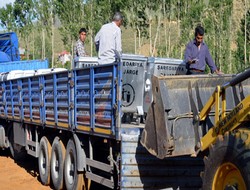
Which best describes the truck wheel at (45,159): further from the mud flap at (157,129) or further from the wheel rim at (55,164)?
the mud flap at (157,129)

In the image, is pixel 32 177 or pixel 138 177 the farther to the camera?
pixel 32 177

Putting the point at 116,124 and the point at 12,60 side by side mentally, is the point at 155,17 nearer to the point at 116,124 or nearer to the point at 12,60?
the point at 12,60

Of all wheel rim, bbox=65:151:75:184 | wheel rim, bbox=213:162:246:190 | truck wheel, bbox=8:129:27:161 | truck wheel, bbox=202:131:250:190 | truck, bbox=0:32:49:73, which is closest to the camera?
truck wheel, bbox=202:131:250:190

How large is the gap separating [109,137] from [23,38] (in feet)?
105

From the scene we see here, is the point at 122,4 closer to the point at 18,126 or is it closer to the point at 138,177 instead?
the point at 18,126

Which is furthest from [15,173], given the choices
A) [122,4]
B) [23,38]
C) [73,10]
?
[23,38]

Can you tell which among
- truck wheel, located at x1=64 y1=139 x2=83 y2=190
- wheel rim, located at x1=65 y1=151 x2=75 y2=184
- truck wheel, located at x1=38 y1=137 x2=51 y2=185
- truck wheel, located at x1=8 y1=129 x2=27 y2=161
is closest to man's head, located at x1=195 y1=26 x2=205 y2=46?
truck wheel, located at x1=64 y1=139 x2=83 y2=190

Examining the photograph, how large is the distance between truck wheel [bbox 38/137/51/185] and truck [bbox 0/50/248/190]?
2cm

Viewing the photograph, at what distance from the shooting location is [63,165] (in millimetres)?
8133

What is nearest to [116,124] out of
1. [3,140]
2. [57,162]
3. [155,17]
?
[57,162]

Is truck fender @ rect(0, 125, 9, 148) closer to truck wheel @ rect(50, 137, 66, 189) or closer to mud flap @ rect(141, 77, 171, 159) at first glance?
truck wheel @ rect(50, 137, 66, 189)

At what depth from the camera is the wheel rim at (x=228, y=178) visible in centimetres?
431

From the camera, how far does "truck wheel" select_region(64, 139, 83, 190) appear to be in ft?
24.4

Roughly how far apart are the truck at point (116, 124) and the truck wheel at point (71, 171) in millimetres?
15
